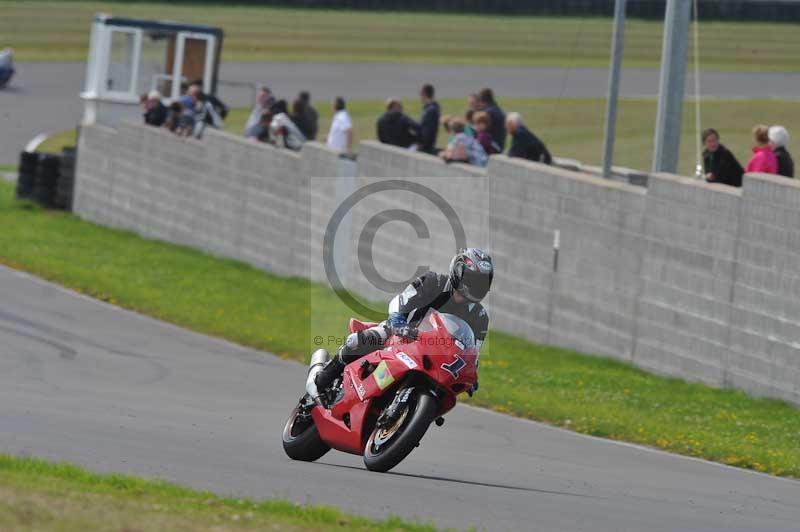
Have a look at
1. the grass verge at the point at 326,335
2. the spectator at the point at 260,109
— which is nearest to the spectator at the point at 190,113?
the spectator at the point at 260,109

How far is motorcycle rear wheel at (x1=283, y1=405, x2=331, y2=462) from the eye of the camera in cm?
1066

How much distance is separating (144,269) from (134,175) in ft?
16.9

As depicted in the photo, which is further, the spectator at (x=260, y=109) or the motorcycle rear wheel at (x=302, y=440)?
the spectator at (x=260, y=109)

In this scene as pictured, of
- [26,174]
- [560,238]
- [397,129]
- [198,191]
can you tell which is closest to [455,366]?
[560,238]

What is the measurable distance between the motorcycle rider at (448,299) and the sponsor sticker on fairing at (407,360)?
141 millimetres

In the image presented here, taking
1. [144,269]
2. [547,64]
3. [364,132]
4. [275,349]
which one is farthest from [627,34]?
[275,349]

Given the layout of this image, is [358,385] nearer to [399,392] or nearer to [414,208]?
[399,392]

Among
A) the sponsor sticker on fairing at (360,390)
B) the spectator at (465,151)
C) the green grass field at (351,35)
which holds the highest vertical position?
the green grass field at (351,35)

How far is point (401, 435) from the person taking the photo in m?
9.64

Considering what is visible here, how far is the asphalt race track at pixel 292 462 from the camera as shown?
29.5ft

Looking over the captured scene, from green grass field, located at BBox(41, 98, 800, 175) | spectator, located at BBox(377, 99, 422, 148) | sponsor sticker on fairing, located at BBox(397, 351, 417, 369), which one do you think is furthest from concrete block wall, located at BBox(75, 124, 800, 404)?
sponsor sticker on fairing, located at BBox(397, 351, 417, 369)

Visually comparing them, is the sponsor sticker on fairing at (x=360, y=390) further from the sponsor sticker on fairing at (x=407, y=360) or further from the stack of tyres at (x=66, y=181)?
the stack of tyres at (x=66, y=181)

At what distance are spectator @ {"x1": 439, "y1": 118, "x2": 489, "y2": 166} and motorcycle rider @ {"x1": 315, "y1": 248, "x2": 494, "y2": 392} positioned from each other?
1064 centimetres

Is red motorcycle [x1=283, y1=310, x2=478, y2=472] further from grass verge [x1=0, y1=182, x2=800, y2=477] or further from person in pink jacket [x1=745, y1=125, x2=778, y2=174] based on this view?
person in pink jacket [x1=745, y1=125, x2=778, y2=174]
